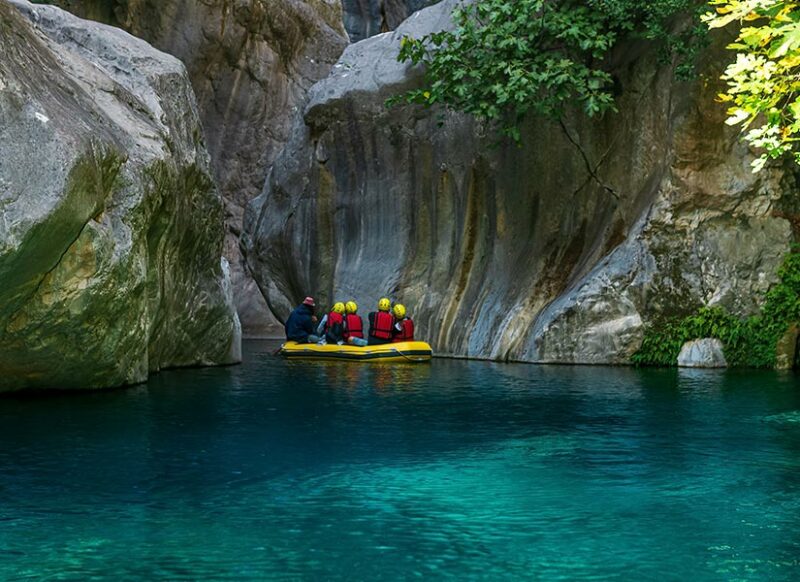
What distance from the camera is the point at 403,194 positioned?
1033 inches

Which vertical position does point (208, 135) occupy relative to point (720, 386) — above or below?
above

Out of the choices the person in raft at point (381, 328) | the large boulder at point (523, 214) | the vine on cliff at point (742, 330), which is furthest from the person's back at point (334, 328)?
the vine on cliff at point (742, 330)

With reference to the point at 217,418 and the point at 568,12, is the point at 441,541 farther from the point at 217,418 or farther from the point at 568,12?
the point at 568,12

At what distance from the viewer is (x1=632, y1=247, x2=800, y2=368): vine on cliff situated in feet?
61.3

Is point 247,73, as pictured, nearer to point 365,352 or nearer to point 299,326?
point 299,326

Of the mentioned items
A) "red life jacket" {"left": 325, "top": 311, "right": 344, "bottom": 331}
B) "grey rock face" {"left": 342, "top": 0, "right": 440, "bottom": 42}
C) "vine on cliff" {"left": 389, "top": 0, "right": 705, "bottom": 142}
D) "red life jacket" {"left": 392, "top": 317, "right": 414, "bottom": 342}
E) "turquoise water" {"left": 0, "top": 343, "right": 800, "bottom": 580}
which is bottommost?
"turquoise water" {"left": 0, "top": 343, "right": 800, "bottom": 580}

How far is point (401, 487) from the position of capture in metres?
7.45

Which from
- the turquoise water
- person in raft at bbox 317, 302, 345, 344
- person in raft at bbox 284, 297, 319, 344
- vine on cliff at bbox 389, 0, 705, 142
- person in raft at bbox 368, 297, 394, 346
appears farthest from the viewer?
person in raft at bbox 284, 297, 319, 344

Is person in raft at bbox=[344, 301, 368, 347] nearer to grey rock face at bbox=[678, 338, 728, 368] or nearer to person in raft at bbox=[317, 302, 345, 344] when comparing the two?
person in raft at bbox=[317, 302, 345, 344]

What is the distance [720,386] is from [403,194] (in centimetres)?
1275

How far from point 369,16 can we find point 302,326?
3074 cm

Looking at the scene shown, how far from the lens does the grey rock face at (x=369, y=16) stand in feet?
169

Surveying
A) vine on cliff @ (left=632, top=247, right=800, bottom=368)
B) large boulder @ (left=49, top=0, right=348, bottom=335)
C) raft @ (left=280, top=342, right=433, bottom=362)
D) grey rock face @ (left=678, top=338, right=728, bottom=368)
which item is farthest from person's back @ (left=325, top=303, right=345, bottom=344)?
large boulder @ (left=49, top=0, right=348, bottom=335)

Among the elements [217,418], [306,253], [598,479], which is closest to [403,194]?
[306,253]
